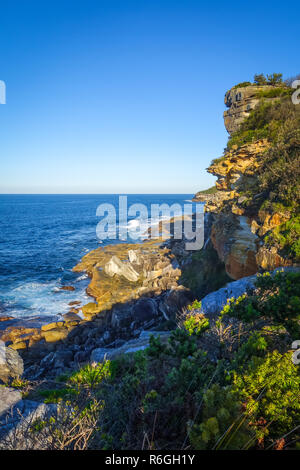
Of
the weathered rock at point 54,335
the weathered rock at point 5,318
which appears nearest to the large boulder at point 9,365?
the weathered rock at point 54,335

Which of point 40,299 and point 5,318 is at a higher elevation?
point 40,299

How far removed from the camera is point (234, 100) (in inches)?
684

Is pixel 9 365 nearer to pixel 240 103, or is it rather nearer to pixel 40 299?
pixel 40 299

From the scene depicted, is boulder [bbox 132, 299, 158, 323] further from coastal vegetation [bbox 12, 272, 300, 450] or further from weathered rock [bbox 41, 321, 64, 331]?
coastal vegetation [bbox 12, 272, 300, 450]

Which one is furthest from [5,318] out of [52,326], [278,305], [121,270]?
[278,305]

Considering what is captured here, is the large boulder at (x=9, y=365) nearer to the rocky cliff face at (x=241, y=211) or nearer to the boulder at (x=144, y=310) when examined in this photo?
the boulder at (x=144, y=310)

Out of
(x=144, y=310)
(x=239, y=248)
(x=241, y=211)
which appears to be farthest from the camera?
(x=144, y=310)

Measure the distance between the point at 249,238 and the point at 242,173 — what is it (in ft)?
15.7

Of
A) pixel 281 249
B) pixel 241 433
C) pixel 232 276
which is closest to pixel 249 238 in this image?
pixel 232 276

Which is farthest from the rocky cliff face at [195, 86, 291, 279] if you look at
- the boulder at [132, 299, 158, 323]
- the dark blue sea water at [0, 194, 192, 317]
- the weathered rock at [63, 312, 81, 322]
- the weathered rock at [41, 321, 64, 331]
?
the dark blue sea water at [0, 194, 192, 317]

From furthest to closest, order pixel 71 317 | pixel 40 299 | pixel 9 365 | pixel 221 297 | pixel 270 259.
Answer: pixel 40 299, pixel 71 317, pixel 221 297, pixel 9 365, pixel 270 259
